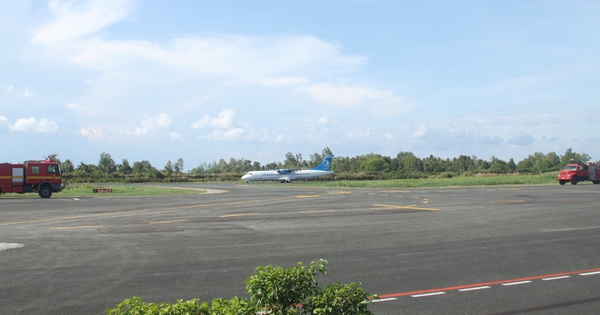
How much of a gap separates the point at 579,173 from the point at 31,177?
5279cm

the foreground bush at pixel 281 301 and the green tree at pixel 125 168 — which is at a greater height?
the green tree at pixel 125 168

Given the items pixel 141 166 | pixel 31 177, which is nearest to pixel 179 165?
pixel 141 166

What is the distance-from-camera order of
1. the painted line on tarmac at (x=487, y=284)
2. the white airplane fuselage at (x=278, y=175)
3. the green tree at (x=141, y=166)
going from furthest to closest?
the green tree at (x=141, y=166) < the white airplane fuselage at (x=278, y=175) < the painted line on tarmac at (x=487, y=284)

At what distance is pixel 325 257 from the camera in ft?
37.2

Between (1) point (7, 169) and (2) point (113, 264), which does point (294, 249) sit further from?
(1) point (7, 169)

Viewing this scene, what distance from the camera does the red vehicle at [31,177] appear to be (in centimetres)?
3491

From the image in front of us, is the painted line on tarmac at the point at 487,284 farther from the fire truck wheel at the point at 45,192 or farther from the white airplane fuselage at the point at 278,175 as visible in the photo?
the white airplane fuselage at the point at 278,175

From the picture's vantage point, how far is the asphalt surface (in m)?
7.84

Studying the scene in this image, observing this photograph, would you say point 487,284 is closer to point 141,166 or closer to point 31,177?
point 31,177

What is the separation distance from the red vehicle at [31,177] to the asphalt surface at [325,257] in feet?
53.6

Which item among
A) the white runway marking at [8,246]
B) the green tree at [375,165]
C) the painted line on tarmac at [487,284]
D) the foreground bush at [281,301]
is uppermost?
the green tree at [375,165]

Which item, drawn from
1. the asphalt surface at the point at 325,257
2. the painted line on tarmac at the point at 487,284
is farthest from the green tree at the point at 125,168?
the painted line on tarmac at the point at 487,284

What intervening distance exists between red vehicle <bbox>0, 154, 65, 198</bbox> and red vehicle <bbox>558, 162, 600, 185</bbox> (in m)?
49.9

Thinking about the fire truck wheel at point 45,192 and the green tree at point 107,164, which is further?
the green tree at point 107,164
